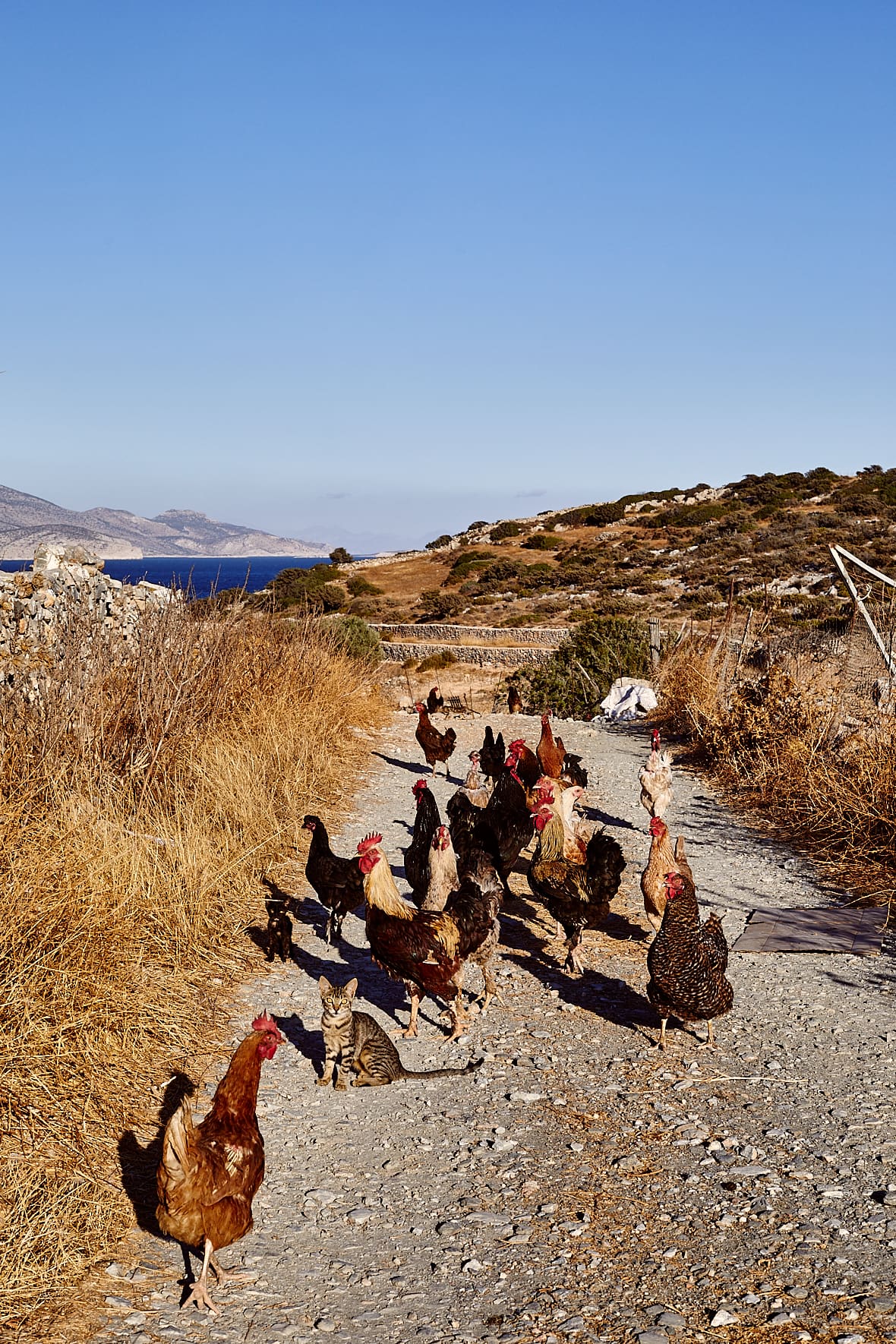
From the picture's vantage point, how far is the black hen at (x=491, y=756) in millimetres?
11008

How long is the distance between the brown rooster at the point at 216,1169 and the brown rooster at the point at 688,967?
2312mm

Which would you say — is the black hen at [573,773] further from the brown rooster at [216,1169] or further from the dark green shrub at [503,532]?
the dark green shrub at [503,532]

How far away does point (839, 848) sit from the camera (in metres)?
9.20

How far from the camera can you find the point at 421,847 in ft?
23.4

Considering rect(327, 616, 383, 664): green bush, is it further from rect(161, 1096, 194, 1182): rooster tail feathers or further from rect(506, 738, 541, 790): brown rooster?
rect(161, 1096, 194, 1182): rooster tail feathers

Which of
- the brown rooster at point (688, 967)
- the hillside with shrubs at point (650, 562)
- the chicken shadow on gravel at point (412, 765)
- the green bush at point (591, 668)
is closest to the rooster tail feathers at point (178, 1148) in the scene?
the brown rooster at point (688, 967)

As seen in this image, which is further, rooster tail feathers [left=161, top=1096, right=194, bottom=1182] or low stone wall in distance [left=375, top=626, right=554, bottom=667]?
low stone wall in distance [left=375, top=626, right=554, bottom=667]

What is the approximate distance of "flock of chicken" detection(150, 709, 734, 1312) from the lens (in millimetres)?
3537

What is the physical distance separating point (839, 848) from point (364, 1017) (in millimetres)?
5610

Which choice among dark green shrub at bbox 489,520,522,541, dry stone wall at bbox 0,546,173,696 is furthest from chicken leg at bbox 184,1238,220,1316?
dark green shrub at bbox 489,520,522,541

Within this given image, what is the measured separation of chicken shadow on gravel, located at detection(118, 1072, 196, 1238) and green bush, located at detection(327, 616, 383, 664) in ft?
42.4

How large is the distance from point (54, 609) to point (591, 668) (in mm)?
12372

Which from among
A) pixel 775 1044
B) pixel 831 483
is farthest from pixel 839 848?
pixel 831 483

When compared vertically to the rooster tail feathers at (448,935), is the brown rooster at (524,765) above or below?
above
